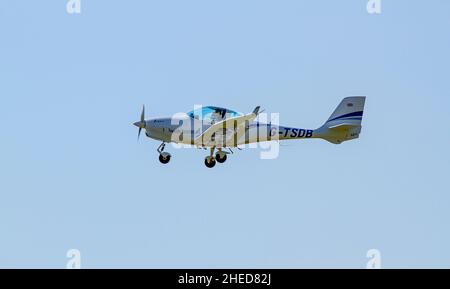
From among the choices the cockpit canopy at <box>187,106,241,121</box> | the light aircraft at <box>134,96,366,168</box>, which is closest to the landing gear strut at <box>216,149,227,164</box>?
the light aircraft at <box>134,96,366,168</box>

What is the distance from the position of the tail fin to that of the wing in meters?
4.37

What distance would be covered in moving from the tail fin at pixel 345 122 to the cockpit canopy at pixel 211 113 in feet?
16.6

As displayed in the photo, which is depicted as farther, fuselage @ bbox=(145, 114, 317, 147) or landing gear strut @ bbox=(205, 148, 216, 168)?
landing gear strut @ bbox=(205, 148, 216, 168)

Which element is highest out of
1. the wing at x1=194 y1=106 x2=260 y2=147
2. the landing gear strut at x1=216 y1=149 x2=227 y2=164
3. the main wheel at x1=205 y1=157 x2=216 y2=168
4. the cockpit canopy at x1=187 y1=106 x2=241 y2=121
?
the cockpit canopy at x1=187 y1=106 x2=241 y2=121

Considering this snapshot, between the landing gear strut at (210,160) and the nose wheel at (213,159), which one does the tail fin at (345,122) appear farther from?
the landing gear strut at (210,160)

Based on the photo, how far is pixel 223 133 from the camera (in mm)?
41375

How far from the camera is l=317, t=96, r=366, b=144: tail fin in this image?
145ft

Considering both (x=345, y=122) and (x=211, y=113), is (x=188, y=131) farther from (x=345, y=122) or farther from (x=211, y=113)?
(x=345, y=122)

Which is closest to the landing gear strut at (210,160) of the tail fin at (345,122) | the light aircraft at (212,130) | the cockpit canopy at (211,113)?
the light aircraft at (212,130)

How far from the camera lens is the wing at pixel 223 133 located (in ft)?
134

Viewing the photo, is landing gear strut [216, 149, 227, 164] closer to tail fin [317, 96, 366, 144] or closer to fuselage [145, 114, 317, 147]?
fuselage [145, 114, 317, 147]
